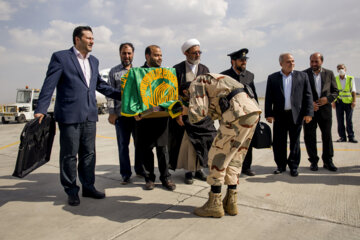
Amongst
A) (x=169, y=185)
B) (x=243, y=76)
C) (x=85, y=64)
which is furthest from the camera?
(x=243, y=76)

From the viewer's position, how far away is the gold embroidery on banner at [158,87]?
3.43 m

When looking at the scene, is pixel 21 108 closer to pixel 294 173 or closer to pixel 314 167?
pixel 294 173

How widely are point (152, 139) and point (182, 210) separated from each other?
3.62 feet

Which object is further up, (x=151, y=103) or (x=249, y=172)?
(x=151, y=103)

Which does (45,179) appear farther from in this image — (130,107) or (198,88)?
(198,88)

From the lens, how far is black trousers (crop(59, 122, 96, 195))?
3.17 metres

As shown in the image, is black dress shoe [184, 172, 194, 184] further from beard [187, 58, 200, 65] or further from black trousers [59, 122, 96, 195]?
beard [187, 58, 200, 65]

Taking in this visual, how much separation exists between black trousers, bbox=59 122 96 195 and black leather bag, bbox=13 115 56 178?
238 millimetres

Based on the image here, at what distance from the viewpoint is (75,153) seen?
3.23 metres

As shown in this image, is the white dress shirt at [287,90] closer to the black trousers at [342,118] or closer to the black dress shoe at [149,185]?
the black dress shoe at [149,185]

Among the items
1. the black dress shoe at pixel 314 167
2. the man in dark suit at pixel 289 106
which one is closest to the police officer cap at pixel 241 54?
the man in dark suit at pixel 289 106

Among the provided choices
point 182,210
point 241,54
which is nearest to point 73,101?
point 182,210

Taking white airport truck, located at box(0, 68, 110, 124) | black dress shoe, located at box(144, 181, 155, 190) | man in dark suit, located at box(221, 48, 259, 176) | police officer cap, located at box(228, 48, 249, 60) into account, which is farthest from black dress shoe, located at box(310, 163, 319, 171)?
white airport truck, located at box(0, 68, 110, 124)

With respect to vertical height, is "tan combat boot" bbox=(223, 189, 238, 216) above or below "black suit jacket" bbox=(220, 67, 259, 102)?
below
